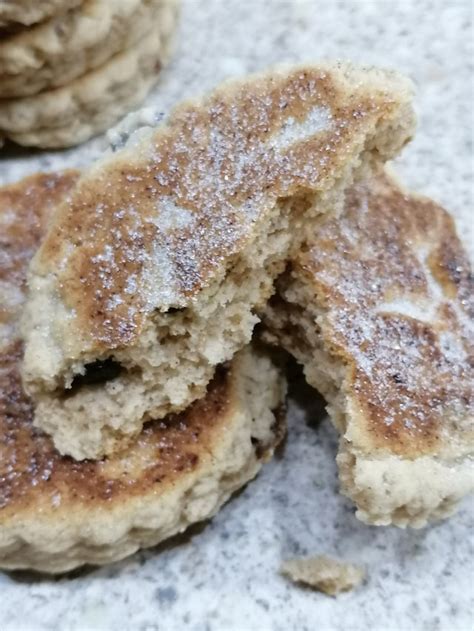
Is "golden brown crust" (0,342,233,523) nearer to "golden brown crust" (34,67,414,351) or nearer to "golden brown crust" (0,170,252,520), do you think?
"golden brown crust" (0,170,252,520)

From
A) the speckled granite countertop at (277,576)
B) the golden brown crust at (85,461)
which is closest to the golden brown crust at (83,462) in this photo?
the golden brown crust at (85,461)

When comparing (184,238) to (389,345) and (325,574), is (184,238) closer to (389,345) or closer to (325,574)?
Answer: (389,345)

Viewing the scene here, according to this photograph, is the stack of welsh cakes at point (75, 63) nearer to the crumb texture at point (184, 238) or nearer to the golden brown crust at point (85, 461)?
the crumb texture at point (184, 238)

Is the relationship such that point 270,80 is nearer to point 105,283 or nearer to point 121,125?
point 121,125

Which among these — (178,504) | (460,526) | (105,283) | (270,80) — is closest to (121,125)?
(270,80)

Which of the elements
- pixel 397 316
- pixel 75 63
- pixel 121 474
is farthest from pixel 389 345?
pixel 75 63

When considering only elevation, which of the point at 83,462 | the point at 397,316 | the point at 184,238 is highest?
the point at 397,316
